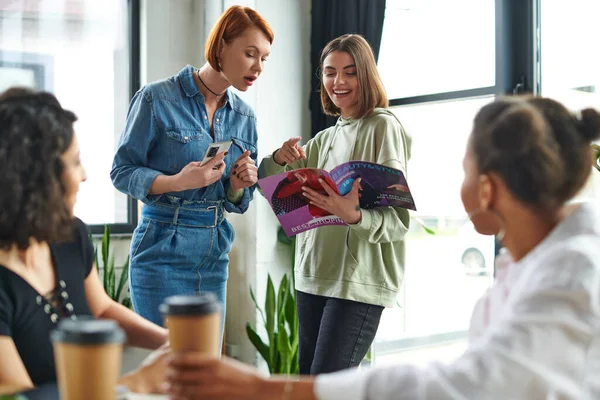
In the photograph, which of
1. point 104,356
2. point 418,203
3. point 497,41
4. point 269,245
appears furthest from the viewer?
point 269,245

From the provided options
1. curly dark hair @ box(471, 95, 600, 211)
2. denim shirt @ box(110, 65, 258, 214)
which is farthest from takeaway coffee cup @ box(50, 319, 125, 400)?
denim shirt @ box(110, 65, 258, 214)

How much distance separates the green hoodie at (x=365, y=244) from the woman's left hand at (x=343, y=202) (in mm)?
28

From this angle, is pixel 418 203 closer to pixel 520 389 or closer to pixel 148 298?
pixel 148 298

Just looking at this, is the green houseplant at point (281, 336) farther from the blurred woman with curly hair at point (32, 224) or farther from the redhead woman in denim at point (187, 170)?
the blurred woman with curly hair at point (32, 224)

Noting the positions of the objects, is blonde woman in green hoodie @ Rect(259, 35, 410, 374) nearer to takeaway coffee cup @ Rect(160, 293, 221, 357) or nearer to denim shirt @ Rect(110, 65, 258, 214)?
denim shirt @ Rect(110, 65, 258, 214)

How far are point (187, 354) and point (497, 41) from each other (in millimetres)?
2602

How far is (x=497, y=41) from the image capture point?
3.12m

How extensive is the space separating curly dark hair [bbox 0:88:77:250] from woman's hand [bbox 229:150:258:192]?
3.57 ft

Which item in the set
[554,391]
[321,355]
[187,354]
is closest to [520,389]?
[554,391]

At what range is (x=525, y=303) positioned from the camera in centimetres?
98

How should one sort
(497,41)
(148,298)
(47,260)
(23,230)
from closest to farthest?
(23,230), (47,260), (148,298), (497,41)

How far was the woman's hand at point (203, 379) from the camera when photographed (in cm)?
92

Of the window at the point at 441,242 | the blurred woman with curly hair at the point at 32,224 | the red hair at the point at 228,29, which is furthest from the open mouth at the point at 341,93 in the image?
the blurred woman with curly hair at the point at 32,224

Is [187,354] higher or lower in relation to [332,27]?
lower
